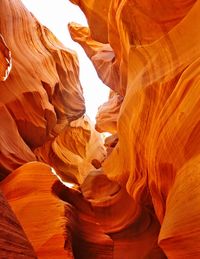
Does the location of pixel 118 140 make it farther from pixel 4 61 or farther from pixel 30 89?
pixel 30 89

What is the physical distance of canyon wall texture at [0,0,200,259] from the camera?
9.30 ft

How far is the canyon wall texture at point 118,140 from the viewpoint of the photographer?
2834 mm

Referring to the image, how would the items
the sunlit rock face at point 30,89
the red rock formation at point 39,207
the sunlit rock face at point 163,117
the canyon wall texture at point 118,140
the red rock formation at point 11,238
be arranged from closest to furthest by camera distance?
1. the red rock formation at point 11,238
2. the sunlit rock face at point 163,117
3. the canyon wall texture at point 118,140
4. the red rock formation at point 39,207
5. the sunlit rock face at point 30,89

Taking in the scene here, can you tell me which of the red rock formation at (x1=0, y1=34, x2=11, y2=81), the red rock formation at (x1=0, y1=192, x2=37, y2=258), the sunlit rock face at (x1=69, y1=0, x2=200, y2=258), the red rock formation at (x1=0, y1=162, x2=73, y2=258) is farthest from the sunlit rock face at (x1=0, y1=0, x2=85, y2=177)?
the red rock formation at (x1=0, y1=192, x2=37, y2=258)

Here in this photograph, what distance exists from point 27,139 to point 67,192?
1.70 meters

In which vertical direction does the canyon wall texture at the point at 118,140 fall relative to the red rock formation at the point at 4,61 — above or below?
below

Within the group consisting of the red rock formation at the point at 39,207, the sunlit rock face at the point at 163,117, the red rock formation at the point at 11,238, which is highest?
the red rock formation at the point at 11,238

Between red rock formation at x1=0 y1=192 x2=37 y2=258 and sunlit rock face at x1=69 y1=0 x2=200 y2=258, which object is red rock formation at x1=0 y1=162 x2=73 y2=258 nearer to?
sunlit rock face at x1=69 y1=0 x2=200 y2=258

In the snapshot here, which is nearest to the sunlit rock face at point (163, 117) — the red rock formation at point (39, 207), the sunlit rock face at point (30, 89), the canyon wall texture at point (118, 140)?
the canyon wall texture at point (118, 140)

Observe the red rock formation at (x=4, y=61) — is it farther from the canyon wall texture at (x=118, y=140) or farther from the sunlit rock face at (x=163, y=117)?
the sunlit rock face at (x=163, y=117)

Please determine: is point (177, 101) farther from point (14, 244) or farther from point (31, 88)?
point (31, 88)

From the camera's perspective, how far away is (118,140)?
5.23 m

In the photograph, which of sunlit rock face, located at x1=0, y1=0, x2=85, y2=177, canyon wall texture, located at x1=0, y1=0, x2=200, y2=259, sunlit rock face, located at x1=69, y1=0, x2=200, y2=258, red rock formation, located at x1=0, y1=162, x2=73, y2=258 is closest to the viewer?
sunlit rock face, located at x1=69, y1=0, x2=200, y2=258

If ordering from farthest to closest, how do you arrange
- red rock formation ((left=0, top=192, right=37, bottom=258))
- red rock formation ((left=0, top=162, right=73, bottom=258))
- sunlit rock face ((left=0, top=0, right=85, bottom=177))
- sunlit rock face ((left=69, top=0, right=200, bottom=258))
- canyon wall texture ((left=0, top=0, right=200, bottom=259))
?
sunlit rock face ((left=0, top=0, right=85, bottom=177)), red rock formation ((left=0, top=162, right=73, bottom=258)), canyon wall texture ((left=0, top=0, right=200, bottom=259)), sunlit rock face ((left=69, top=0, right=200, bottom=258)), red rock formation ((left=0, top=192, right=37, bottom=258))
